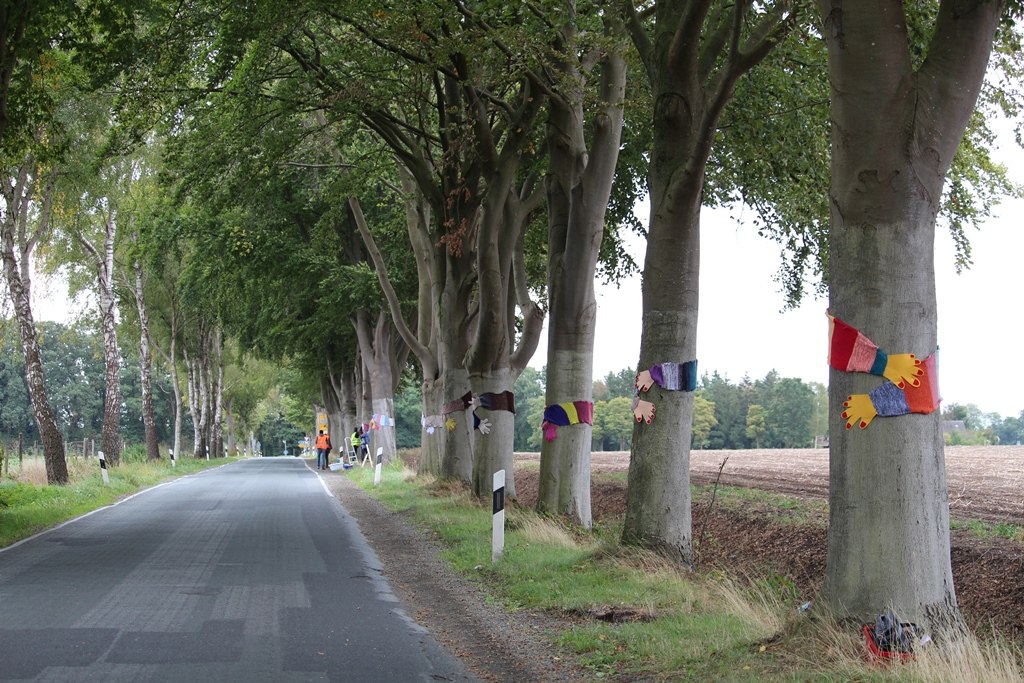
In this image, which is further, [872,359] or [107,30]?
[107,30]

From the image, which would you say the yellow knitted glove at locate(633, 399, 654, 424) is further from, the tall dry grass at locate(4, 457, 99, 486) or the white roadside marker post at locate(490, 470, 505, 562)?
the tall dry grass at locate(4, 457, 99, 486)

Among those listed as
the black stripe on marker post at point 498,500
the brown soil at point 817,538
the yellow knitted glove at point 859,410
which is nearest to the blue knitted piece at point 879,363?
the yellow knitted glove at point 859,410

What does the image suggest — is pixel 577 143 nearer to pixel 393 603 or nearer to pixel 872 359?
pixel 393 603

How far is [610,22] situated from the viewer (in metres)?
13.9

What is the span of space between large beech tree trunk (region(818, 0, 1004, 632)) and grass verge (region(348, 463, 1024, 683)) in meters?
0.50

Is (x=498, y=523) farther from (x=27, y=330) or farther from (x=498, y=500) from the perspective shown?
(x=27, y=330)

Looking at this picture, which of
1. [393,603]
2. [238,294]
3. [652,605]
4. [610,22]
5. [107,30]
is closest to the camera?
[652,605]

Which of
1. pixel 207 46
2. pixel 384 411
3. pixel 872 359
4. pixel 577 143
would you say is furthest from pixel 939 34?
pixel 384 411

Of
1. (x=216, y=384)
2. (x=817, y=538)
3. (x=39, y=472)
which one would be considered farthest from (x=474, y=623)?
(x=216, y=384)

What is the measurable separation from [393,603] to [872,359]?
5108 mm

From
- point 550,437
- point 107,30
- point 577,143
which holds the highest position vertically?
point 107,30

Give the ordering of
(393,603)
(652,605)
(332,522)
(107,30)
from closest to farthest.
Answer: (652,605), (393,603), (107,30), (332,522)

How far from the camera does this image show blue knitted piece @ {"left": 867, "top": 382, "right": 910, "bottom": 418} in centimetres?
685

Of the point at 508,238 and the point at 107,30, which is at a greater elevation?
the point at 107,30
